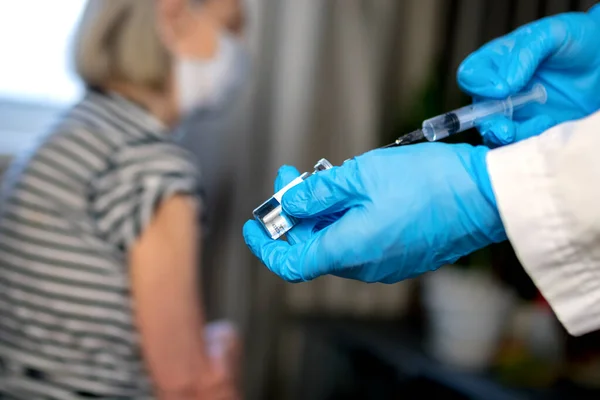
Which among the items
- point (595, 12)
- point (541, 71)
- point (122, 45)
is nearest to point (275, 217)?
point (541, 71)

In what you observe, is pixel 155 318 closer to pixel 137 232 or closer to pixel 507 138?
pixel 137 232

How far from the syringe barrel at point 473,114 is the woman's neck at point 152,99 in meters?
0.80

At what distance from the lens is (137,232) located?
1.20 metres

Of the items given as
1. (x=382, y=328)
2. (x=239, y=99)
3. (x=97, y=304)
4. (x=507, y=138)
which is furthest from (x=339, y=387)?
(x=507, y=138)

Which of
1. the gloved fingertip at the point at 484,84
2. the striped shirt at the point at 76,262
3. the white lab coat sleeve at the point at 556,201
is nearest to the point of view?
the white lab coat sleeve at the point at 556,201

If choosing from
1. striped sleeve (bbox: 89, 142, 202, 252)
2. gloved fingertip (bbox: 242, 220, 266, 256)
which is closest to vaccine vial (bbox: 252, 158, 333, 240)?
gloved fingertip (bbox: 242, 220, 266, 256)

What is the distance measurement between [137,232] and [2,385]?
372 mm

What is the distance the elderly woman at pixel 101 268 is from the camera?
119 centimetres

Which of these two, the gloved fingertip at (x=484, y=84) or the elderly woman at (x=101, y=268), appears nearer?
the gloved fingertip at (x=484, y=84)

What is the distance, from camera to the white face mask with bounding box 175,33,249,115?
4.67 ft

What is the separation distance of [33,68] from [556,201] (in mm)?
1328

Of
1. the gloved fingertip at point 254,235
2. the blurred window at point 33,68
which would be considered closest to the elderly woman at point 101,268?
the blurred window at point 33,68

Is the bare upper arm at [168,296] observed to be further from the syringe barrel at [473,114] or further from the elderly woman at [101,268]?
the syringe barrel at [473,114]

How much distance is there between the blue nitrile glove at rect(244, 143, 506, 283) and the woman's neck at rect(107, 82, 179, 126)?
0.83 meters
